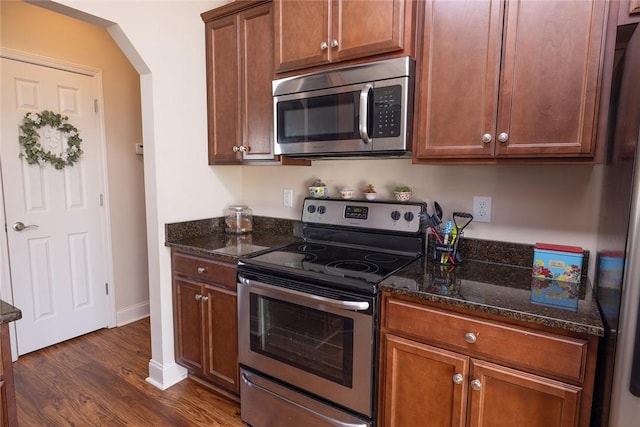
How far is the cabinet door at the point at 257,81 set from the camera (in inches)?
82.4

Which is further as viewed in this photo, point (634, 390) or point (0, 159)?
point (0, 159)

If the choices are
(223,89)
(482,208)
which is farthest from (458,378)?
(223,89)

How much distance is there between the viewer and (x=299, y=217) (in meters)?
2.48

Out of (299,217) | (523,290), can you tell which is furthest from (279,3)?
(523,290)

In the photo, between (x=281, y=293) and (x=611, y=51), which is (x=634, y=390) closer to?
(x=611, y=51)

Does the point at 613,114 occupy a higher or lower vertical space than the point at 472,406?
higher

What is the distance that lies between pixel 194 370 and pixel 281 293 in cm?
96

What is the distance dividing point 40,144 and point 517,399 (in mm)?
3143

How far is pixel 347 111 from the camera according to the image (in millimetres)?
1753

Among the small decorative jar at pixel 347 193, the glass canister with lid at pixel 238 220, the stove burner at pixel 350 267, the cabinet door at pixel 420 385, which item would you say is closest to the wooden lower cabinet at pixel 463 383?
the cabinet door at pixel 420 385

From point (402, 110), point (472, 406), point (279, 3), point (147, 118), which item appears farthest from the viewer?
point (147, 118)

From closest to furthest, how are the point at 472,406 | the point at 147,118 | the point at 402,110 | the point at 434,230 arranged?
1. the point at 472,406
2. the point at 402,110
3. the point at 434,230
4. the point at 147,118

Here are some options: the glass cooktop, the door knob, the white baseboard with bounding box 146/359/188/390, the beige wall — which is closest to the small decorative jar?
the glass cooktop

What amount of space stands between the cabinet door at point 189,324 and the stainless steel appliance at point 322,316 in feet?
A: 1.26
